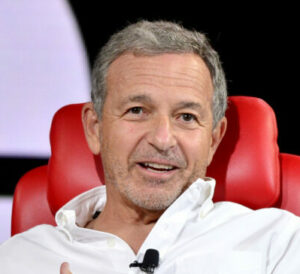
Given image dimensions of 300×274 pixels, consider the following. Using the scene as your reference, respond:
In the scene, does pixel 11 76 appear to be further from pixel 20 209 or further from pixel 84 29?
pixel 20 209

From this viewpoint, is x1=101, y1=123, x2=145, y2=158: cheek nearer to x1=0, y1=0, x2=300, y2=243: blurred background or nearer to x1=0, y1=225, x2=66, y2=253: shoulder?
x1=0, y1=225, x2=66, y2=253: shoulder

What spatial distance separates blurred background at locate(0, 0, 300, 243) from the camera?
198 centimetres

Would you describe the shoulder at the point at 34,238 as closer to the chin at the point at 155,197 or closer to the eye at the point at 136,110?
the chin at the point at 155,197

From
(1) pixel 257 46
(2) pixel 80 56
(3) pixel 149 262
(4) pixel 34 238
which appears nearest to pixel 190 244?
(3) pixel 149 262

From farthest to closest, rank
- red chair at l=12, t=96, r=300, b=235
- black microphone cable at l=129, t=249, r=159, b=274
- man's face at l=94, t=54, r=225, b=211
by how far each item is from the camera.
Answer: red chair at l=12, t=96, r=300, b=235 → man's face at l=94, t=54, r=225, b=211 → black microphone cable at l=129, t=249, r=159, b=274

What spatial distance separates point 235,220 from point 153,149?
0.93 ft

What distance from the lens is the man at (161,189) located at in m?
1.36

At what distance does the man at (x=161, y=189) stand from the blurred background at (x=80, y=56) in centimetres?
46

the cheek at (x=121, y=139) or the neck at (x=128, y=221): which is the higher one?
the cheek at (x=121, y=139)

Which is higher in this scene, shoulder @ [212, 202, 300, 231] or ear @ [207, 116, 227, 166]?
ear @ [207, 116, 227, 166]

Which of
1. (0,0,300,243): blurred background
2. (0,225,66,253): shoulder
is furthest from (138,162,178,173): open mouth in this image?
(0,0,300,243): blurred background

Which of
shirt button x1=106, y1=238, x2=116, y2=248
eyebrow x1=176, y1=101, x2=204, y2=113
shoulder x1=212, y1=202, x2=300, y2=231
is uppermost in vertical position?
eyebrow x1=176, y1=101, x2=204, y2=113

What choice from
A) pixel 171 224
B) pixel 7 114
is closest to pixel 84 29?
pixel 7 114

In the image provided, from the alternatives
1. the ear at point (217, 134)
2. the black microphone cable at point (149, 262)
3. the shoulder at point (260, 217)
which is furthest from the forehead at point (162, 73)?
the black microphone cable at point (149, 262)
